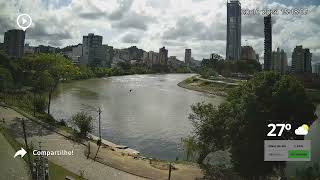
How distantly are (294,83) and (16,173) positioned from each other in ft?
18.2

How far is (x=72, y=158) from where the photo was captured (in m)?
8.95

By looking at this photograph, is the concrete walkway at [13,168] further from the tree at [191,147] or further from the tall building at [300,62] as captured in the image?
the tall building at [300,62]

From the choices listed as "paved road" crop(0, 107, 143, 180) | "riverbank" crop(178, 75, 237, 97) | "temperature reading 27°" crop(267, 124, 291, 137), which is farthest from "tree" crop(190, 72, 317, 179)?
"riverbank" crop(178, 75, 237, 97)

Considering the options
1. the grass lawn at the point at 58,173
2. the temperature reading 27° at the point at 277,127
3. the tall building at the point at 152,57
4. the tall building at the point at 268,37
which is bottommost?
the grass lawn at the point at 58,173

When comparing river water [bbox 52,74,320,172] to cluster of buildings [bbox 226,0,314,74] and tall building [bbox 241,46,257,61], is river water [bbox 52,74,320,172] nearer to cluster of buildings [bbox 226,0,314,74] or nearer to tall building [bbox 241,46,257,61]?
cluster of buildings [bbox 226,0,314,74]

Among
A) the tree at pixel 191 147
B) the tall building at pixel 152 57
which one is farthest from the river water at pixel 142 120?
the tall building at pixel 152 57

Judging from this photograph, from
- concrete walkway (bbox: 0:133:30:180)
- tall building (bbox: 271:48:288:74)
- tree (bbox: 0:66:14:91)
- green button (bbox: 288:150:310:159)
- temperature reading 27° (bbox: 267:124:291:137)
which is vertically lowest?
concrete walkway (bbox: 0:133:30:180)

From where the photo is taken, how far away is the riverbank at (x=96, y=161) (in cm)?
866

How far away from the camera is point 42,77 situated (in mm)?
17297

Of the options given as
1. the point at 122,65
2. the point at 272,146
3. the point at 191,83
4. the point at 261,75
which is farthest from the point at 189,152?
the point at 122,65

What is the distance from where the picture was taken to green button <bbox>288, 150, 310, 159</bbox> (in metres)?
6.58

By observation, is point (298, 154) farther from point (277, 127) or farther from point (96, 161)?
point (96, 161)

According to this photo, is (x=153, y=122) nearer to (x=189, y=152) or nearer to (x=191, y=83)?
(x=189, y=152)

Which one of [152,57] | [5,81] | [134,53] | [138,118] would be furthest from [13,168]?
[134,53]
